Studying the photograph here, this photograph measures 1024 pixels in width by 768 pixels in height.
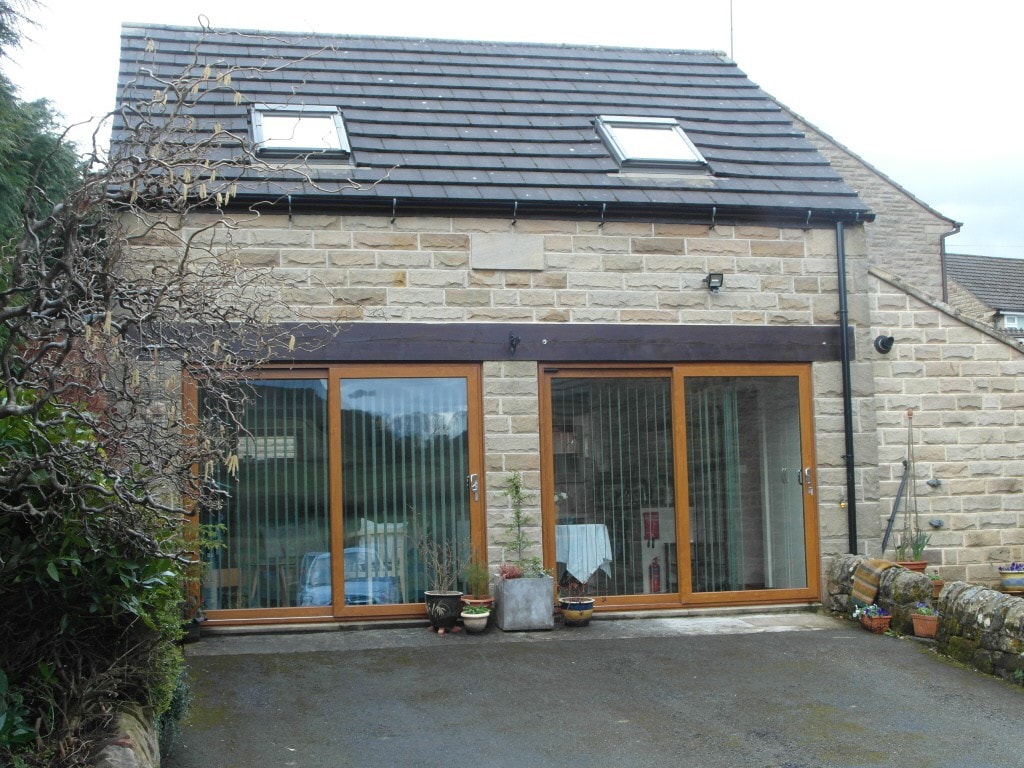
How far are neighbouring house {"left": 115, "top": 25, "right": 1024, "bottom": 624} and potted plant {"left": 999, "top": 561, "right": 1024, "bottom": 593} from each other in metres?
0.16

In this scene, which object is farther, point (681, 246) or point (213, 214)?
point (681, 246)

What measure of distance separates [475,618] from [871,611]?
3.23m

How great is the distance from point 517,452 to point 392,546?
1.34 meters

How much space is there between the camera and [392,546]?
9.30m

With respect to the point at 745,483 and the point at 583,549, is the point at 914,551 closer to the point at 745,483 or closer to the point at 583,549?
the point at 745,483

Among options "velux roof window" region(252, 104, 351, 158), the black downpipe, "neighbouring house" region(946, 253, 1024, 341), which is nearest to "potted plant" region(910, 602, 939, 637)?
the black downpipe

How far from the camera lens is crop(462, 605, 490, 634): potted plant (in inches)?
344

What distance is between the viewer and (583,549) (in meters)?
9.61

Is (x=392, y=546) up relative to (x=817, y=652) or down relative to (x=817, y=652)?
up

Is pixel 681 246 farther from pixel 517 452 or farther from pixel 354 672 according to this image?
pixel 354 672

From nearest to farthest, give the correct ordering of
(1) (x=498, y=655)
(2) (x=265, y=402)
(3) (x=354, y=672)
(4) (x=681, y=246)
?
(3) (x=354, y=672) → (1) (x=498, y=655) → (2) (x=265, y=402) → (4) (x=681, y=246)

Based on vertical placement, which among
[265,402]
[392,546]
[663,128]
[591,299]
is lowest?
[392,546]

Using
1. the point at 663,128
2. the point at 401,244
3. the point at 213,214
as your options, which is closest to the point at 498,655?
the point at 401,244

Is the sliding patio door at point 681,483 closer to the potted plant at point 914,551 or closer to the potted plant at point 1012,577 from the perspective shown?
the potted plant at point 914,551
